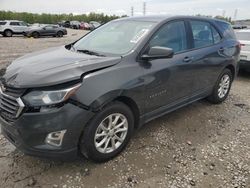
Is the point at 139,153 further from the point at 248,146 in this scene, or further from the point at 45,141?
the point at 248,146

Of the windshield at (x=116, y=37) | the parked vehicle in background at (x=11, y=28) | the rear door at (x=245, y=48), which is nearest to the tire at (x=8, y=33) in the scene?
the parked vehicle in background at (x=11, y=28)

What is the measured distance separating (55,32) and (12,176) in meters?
26.2

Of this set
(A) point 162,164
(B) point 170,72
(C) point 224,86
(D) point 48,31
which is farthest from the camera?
(D) point 48,31

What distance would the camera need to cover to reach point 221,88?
5082 mm

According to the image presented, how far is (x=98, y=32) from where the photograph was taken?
4.16 metres

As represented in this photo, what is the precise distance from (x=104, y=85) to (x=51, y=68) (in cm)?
60

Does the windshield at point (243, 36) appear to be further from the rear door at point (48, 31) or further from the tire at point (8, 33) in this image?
the tire at point (8, 33)

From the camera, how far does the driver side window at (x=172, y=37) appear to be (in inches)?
139

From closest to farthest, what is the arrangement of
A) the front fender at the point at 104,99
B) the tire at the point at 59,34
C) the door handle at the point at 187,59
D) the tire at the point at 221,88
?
1. the front fender at the point at 104,99
2. the door handle at the point at 187,59
3. the tire at the point at 221,88
4. the tire at the point at 59,34

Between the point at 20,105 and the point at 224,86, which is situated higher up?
the point at 20,105

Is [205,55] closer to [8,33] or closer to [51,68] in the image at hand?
[51,68]

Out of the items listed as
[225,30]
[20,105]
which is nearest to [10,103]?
[20,105]

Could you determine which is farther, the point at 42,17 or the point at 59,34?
the point at 42,17

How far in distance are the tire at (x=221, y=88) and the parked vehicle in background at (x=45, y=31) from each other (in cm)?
2377
